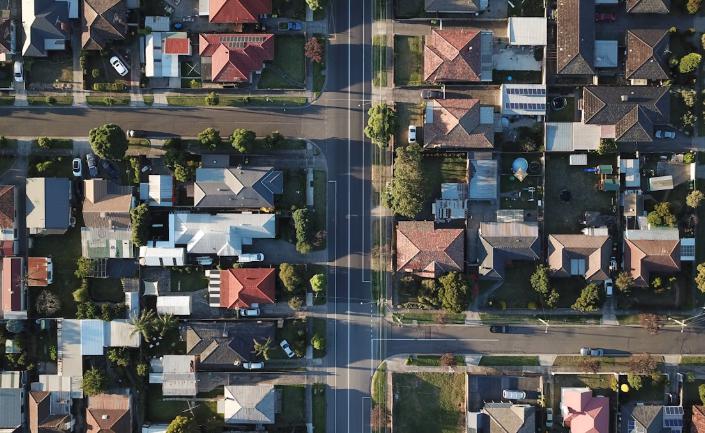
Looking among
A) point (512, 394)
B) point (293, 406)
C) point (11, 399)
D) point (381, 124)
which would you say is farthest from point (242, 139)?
point (512, 394)

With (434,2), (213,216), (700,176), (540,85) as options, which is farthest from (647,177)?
(213,216)

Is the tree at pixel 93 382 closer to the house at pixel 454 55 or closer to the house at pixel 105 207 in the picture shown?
→ the house at pixel 105 207

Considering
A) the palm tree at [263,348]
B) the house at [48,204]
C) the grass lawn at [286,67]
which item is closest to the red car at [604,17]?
the grass lawn at [286,67]

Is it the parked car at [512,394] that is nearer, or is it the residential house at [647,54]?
the residential house at [647,54]

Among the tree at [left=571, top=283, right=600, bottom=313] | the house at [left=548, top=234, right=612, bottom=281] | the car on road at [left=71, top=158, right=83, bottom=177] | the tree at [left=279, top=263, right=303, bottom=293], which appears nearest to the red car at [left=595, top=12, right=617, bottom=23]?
the house at [left=548, top=234, right=612, bottom=281]

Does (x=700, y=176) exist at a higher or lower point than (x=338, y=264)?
higher

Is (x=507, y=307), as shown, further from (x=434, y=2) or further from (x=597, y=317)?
(x=434, y=2)

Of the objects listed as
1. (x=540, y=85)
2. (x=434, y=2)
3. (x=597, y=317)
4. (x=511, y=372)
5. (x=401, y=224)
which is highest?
(x=434, y=2)
